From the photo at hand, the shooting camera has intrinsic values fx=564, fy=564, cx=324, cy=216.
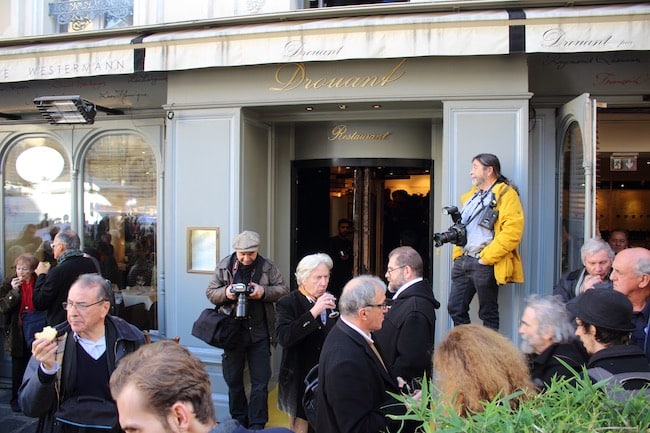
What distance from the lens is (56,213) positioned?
24.7ft

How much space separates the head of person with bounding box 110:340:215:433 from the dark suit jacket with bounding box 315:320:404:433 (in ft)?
3.09

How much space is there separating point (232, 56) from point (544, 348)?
154 inches

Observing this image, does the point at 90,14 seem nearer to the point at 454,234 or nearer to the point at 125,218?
the point at 125,218

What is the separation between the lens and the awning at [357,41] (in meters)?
4.73

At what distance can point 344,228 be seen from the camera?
7.74m

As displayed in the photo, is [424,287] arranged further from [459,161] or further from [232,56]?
[232,56]

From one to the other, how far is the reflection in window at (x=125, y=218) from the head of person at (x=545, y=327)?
16.7 ft

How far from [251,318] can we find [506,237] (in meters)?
2.33

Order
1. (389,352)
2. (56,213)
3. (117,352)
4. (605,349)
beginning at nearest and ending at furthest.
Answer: (605,349)
(117,352)
(389,352)
(56,213)

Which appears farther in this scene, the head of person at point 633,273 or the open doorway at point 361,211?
the open doorway at point 361,211

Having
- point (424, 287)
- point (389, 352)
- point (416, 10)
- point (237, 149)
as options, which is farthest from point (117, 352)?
point (416, 10)

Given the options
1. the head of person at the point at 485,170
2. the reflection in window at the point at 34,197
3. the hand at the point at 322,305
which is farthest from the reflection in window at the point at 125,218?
the head of person at the point at 485,170

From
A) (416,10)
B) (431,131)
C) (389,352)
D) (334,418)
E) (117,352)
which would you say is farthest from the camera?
(431,131)

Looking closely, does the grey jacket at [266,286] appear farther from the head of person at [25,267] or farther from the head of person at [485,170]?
the head of person at [25,267]
